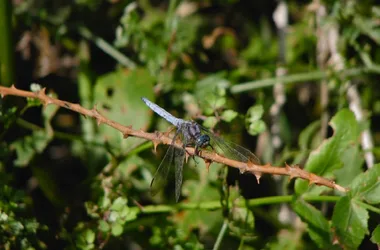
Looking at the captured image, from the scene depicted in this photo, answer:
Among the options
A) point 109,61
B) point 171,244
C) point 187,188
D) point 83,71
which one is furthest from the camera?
point 109,61

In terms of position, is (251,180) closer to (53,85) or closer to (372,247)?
(372,247)

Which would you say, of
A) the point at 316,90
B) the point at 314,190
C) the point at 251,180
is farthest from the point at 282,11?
the point at 314,190

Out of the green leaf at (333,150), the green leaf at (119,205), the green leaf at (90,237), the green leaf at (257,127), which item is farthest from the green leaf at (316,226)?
the green leaf at (90,237)

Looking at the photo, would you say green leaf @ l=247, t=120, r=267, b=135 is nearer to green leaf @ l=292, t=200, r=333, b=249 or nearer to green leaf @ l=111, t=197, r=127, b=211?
green leaf @ l=292, t=200, r=333, b=249

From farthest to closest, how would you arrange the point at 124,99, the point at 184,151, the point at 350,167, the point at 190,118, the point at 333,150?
the point at 124,99 → the point at 350,167 → the point at 190,118 → the point at 333,150 → the point at 184,151

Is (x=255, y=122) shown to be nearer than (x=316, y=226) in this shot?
No

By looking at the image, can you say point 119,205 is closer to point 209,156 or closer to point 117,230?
point 117,230

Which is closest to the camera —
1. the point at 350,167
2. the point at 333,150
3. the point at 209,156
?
the point at 209,156

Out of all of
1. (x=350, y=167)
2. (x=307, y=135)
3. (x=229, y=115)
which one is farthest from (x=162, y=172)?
(x=307, y=135)
